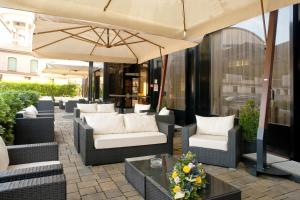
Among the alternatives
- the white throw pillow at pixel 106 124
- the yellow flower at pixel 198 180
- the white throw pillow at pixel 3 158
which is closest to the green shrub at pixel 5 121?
the white throw pillow at pixel 3 158

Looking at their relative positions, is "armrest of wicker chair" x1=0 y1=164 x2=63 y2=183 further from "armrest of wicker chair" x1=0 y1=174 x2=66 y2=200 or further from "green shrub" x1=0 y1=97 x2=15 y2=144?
"green shrub" x1=0 y1=97 x2=15 y2=144

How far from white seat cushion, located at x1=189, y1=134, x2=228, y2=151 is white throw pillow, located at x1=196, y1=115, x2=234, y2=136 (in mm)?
117

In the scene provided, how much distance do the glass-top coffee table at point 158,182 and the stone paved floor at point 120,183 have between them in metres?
0.20

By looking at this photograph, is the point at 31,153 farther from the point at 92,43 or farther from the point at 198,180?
the point at 92,43

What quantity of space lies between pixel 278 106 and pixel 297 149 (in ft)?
2.88

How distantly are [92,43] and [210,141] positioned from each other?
3.18 m

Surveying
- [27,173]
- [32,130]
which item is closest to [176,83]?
[32,130]

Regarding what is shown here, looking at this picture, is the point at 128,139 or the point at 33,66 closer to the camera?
the point at 128,139

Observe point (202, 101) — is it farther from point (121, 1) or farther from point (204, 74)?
point (121, 1)

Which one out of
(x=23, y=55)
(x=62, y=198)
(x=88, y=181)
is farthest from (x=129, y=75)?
(x=23, y=55)

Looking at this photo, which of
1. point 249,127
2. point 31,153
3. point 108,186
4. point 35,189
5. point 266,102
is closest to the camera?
point 35,189

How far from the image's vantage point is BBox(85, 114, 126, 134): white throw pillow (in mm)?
4195

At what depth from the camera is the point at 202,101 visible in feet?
22.9

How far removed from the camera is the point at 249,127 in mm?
4148
